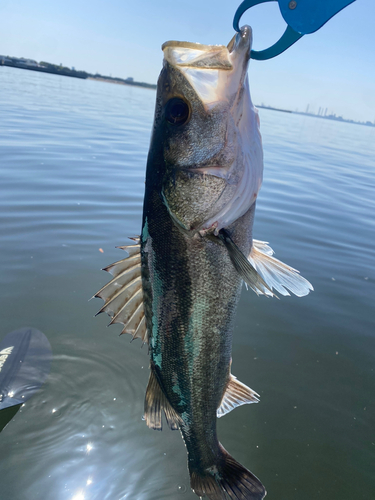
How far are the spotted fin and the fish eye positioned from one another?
0.73 metres

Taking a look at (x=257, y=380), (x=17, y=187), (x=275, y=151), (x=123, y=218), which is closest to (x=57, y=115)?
(x=275, y=151)

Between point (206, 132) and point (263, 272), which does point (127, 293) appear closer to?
point (263, 272)

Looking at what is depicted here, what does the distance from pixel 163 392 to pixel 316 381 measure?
2.35 metres

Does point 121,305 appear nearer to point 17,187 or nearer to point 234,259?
point 234,259

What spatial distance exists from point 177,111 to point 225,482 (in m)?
2.27

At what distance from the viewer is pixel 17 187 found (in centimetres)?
778

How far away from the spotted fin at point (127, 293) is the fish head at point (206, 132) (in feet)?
1.41

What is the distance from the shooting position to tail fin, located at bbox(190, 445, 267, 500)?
2.12 m

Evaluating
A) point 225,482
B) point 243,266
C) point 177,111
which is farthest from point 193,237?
point 225,482

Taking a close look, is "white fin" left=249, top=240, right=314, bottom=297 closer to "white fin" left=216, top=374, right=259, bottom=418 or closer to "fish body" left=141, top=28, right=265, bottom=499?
"fish body" left=141, top=28, right=265, bottom=499

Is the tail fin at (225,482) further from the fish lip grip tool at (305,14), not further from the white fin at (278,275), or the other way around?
the fish lip grip tool at (305,14)

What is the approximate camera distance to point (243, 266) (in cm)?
169

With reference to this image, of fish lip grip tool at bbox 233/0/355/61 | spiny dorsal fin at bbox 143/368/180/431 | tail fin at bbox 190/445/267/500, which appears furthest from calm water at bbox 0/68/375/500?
fish lip grip tool at bbox 233/0/355/61

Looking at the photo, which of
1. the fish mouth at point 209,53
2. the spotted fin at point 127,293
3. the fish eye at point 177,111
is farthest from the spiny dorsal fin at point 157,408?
the fish mouth at point 209,53
